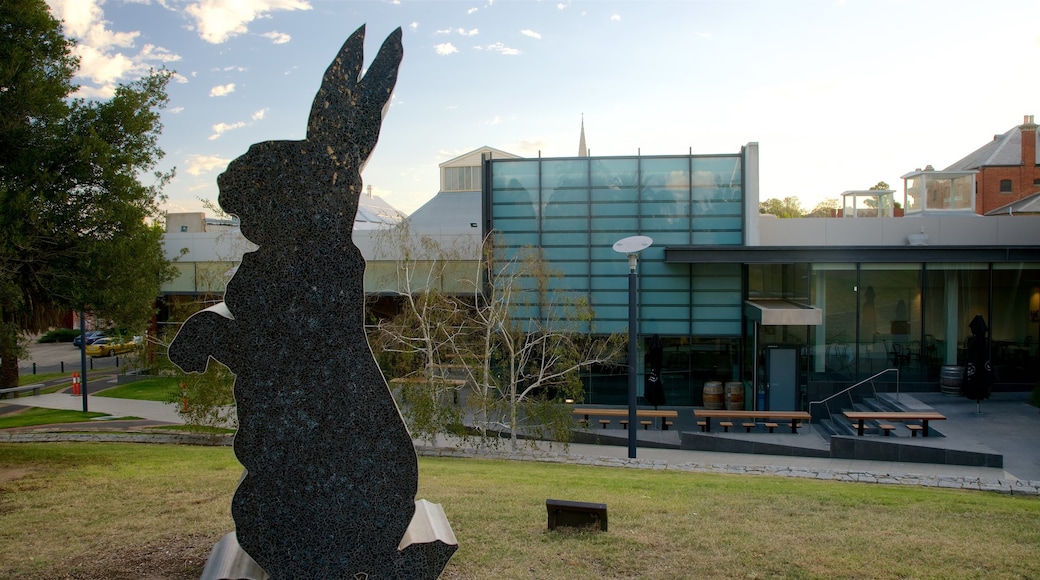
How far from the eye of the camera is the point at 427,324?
57.9 feet

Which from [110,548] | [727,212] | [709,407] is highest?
[727,212]

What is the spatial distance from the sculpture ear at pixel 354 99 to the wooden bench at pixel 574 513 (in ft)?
14.9

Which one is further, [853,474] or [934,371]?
[934,371]

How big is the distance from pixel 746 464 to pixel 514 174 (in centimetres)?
1315

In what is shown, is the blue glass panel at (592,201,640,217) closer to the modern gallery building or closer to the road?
the modern gallery building

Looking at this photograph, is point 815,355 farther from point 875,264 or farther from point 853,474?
point 853,474

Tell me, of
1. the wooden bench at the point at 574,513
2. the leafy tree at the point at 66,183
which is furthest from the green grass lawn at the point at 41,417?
the wooden bench at the point at 574,513

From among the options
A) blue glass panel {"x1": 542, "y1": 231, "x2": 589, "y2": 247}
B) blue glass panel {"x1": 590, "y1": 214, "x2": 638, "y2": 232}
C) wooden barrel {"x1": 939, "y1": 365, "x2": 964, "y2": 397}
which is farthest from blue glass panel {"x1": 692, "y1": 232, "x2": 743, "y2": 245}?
wooden barrel {"x1": 939, "y1": 365, "x2": 964, "y2": 397}

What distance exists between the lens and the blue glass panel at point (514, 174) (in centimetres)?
2533

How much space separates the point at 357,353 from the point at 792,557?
5046 millimetres

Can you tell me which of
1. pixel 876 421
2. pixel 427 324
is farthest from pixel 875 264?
pixel 427 324

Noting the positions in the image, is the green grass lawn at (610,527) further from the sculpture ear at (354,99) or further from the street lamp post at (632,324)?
the sculpture ear at (354,99)

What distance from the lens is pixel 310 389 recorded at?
6.09 metres

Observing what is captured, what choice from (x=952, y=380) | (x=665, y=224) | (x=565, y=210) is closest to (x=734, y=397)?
(x=665, y=224)
